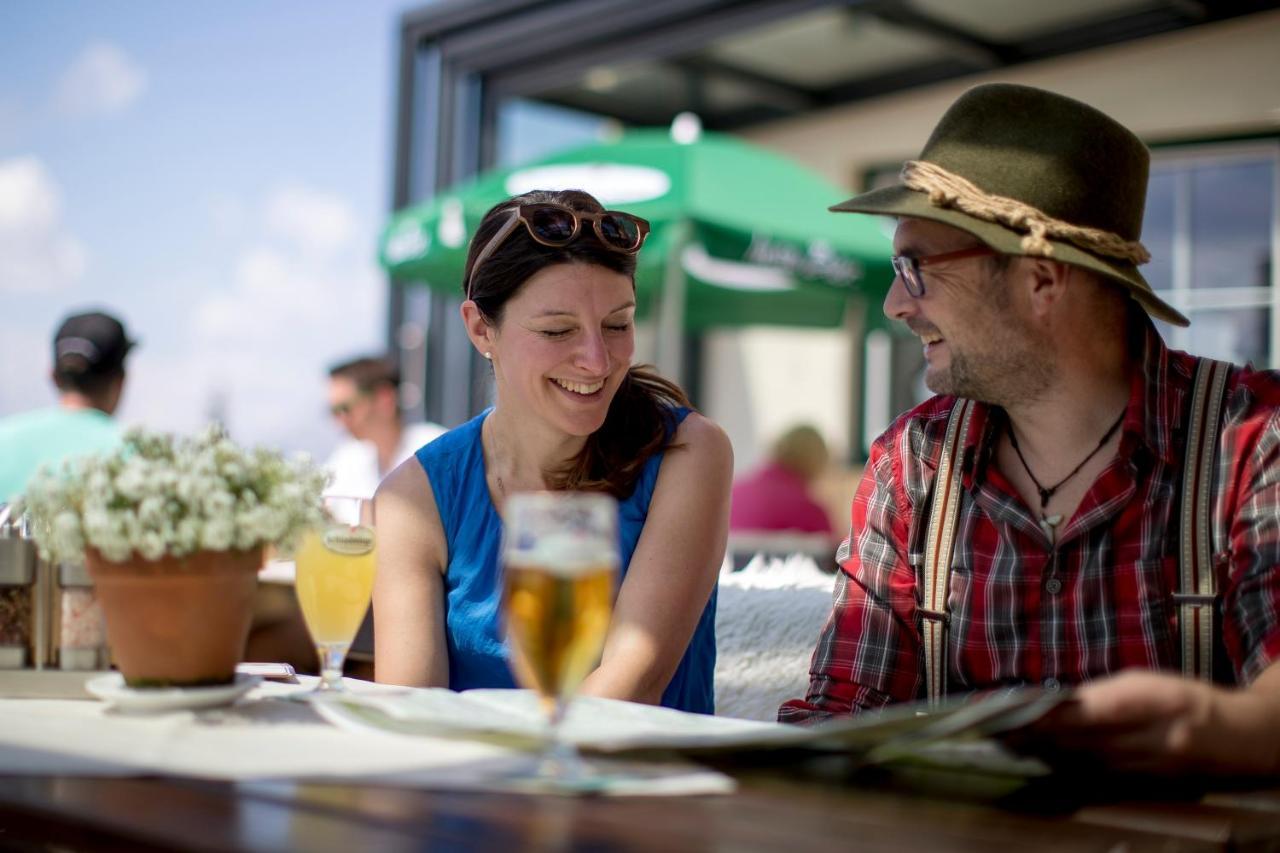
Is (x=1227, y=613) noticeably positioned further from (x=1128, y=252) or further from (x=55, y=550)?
(x=55, y=550)

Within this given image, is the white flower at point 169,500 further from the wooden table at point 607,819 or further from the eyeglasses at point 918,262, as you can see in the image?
the eyeglasses at point 918,262

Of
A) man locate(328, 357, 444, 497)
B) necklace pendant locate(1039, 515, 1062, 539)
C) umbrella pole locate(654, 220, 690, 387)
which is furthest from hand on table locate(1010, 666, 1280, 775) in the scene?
man locate(328, 357, 444, 497)

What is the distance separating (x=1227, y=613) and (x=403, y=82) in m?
7.74

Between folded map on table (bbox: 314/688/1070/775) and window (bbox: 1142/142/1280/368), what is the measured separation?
5.84 metres

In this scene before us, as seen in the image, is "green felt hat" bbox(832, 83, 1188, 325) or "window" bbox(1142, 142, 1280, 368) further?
"window" bbox(1142, 142, 1280, 368)

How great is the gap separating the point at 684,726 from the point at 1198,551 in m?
0.76

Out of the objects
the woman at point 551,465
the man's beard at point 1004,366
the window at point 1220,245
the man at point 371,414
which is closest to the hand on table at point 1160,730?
the man's beard at point 1004,366

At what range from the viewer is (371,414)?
20.1 feet

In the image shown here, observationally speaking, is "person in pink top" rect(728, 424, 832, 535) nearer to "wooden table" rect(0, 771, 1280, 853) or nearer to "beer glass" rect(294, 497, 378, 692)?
"beer glass" rect(294, 497, 378, 692)

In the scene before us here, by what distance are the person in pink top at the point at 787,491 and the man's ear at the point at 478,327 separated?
3.64 m

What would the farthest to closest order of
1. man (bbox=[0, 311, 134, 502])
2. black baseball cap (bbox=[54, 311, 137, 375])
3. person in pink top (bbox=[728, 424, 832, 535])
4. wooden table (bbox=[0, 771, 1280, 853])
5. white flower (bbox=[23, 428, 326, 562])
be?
1. person in pink top (bbox=[728, 424, 832, 535])
2. black baseball cap (bbox=[54, 311, 137, 375])
3. man (bbox=[0, 311, 134, 502])
4. white flower (bbox=[23, 428, 326, 562])
5. wooden table (bbox=[0, 771, 1280, 853])

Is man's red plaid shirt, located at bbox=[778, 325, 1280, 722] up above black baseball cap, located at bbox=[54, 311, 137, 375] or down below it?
below

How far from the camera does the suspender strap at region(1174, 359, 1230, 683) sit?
1.59 meters

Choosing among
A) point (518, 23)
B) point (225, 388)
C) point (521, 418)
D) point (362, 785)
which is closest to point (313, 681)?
point (362, 785)
